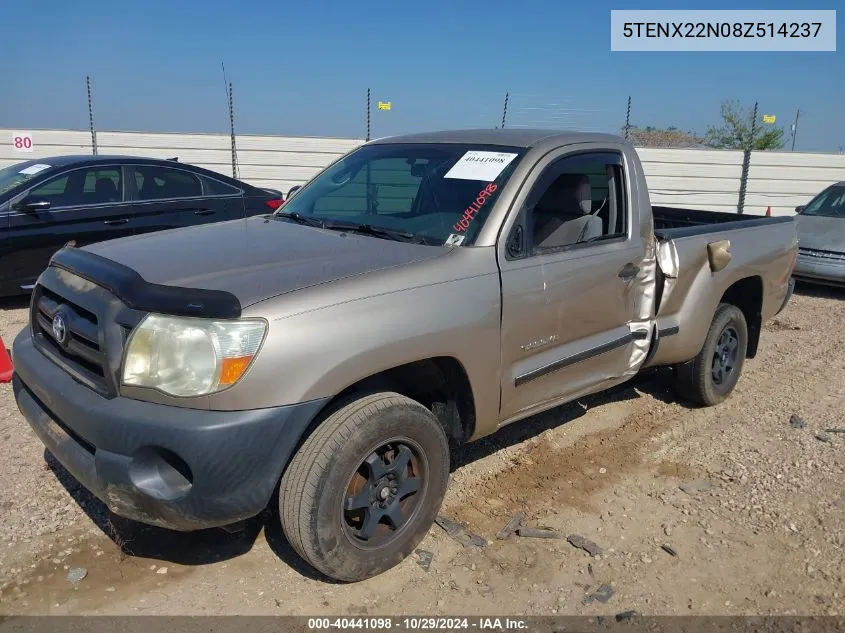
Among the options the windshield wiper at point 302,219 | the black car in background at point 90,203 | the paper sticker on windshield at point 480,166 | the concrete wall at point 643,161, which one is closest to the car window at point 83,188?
the black car in background at point 90,203

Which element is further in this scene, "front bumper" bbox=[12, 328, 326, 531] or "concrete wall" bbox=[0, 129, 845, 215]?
"concrete wall" bbox=[0, 129, 845, 215]

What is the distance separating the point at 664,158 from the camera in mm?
15211

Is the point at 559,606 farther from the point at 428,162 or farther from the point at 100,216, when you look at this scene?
the point at 100,216

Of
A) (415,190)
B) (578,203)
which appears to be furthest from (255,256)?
(578,203)

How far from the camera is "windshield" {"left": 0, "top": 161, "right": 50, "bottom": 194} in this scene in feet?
22.6

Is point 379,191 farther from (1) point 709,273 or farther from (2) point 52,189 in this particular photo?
(2) point 52,189

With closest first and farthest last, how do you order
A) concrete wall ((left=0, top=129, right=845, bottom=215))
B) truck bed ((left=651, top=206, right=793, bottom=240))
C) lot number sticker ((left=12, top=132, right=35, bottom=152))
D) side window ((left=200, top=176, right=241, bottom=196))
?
1. truck bed ((left=651, top=206, right=793, bottom=240))
2. side window ((left=200, top=176, right=241, bottom=196))
3. lot number sticker ((left=12, top=132, right=35, bottom=152))
4. concrete wall ((left=0, top=129, right=845, bottom=215))

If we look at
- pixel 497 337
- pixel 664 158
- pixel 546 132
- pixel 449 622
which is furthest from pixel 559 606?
pixel 664 158

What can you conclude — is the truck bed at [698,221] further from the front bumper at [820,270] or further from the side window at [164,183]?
the side window at [164,183]

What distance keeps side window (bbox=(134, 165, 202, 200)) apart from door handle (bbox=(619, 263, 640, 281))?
539cm

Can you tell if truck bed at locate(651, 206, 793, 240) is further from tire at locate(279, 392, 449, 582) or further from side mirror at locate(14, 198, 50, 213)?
side mirror at locate(14, 198, 50, 213)

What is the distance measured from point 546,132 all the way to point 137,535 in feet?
9.52

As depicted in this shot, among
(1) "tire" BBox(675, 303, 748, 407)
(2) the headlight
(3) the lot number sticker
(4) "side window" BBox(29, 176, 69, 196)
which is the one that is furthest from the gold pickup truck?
(3) the lot number sticker

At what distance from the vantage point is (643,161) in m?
14.9
